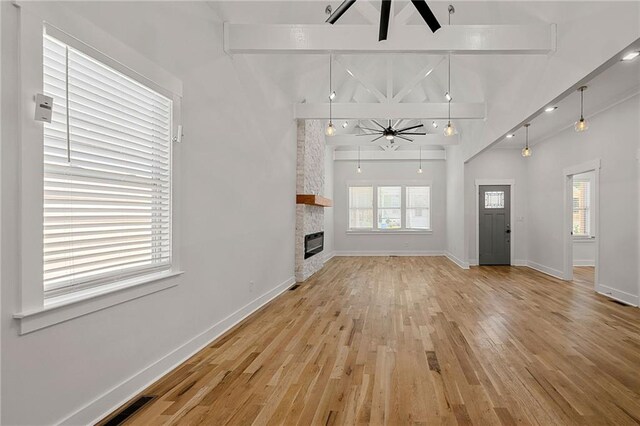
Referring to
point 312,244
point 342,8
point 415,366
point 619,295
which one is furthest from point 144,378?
point 619,295

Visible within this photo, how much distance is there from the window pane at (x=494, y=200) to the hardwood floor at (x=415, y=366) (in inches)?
171

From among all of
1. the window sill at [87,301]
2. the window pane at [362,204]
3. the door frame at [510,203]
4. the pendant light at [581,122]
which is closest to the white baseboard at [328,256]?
the window pane at [362,204]

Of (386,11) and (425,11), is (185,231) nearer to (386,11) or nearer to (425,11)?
(386,11)

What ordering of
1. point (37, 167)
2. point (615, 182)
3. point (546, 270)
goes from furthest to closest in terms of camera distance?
1. point (546, 270)
2. point (615, 182)
3. point (37, 167)

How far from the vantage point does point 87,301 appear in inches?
84.7

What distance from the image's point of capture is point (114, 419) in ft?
7.43

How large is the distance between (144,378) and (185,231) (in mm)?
1181

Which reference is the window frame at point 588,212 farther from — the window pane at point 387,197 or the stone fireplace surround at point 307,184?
the stone fireplace surround at point 307,184

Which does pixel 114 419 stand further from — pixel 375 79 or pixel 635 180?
pixel 375 79

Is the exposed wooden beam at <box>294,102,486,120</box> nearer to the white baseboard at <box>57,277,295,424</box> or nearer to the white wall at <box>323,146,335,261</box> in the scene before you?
the white wall at <box>323,146,335,261</box>

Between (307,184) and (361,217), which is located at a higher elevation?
(307,184)

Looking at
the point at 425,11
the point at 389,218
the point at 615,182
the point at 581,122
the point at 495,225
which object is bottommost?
the point at 495,225

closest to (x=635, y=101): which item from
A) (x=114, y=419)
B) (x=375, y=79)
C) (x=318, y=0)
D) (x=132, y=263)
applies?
(x=318, y=0)

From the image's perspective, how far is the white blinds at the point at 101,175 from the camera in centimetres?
199
